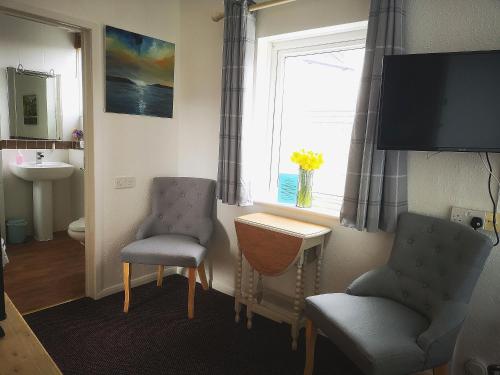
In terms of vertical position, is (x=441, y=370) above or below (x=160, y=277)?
above

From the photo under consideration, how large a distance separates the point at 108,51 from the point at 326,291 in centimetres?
226

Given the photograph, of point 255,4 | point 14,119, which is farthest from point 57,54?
point 255,4

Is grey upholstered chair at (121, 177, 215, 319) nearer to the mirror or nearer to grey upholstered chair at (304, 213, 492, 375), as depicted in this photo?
grey upholstered chair at (304, 213, 492, 375)

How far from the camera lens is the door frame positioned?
214cm

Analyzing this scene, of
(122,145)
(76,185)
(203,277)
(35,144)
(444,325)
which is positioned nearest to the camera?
(444,325)

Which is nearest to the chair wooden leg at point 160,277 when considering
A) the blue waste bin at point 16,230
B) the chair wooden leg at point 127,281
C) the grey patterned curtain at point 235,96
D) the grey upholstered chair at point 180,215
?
the grey upholstered chair at point 180,215

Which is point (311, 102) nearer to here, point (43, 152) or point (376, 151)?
point (376, 151)

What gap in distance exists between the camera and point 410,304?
1.71 m

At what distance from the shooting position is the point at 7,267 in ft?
10.2

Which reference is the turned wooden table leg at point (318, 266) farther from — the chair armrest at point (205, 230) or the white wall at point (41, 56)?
the white wall at point (41, 56)

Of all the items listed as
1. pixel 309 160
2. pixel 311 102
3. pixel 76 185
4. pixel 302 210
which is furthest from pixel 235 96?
pixel 76 185

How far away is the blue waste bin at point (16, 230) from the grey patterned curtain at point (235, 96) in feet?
8.47

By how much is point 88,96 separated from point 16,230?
217 centimetres

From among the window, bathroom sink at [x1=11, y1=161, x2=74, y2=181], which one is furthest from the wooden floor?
the window
